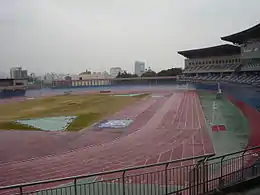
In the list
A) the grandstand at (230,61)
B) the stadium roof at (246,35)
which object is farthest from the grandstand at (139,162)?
the grandstand at (230,61)

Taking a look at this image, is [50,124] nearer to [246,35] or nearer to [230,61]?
[246,35]

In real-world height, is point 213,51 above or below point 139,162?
above

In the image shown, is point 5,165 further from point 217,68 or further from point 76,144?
point 217,68

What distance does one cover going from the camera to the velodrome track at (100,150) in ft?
44.5

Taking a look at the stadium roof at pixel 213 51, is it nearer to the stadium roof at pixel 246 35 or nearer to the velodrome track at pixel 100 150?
the stadium roof at pixel 246 35

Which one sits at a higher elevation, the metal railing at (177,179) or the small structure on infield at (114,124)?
the metal railing at (177,179)

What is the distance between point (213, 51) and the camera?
265 feet

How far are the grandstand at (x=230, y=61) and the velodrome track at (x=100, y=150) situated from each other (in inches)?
909

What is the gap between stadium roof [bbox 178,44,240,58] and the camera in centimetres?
7331

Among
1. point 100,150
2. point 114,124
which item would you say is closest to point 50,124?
point 114,124

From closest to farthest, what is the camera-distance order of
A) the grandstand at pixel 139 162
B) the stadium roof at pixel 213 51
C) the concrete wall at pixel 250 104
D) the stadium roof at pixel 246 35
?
the grandstand at pixel 139 162 < the concrete wall at pixel 250 104 < the stadium roof at pixel 246 35 < the stadium roof at pixel 213 51

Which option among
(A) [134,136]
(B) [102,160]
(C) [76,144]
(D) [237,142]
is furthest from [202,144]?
(C) [76,144]

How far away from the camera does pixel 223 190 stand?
7.10 m

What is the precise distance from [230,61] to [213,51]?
6446mm
